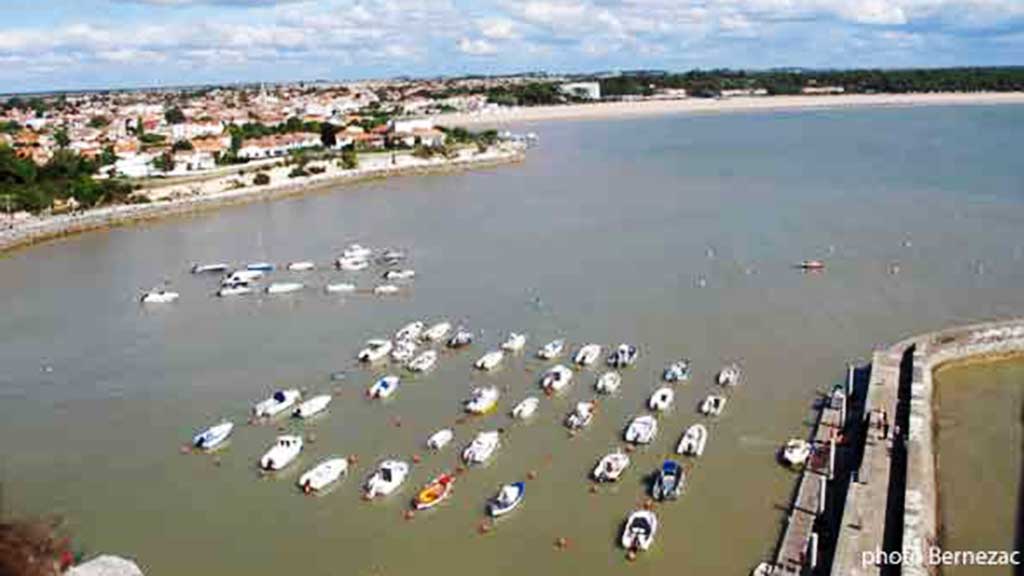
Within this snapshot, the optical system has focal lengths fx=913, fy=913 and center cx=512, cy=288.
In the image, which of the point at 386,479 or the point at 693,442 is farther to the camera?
the point at 693,442

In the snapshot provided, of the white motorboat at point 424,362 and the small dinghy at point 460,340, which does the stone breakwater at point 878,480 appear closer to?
the white motorboat at point 424,362

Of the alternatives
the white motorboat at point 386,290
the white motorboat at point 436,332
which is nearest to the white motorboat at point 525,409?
the white motorboat at point 436,332

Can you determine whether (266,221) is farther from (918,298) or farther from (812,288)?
(918,298)

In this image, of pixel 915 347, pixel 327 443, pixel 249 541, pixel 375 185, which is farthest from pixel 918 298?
pixel 375 185

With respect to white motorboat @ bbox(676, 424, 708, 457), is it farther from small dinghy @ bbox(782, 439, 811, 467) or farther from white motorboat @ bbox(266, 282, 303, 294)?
white motorboat @ bbox(266, 282, 303, 294)

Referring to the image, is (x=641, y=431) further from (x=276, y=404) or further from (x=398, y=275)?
(x=398, y=275)

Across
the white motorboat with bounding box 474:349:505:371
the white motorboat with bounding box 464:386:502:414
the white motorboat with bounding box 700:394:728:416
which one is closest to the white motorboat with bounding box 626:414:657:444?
the white motorboat with bounding box 700:394:728:416

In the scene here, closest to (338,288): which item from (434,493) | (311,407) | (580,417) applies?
(311,407)
